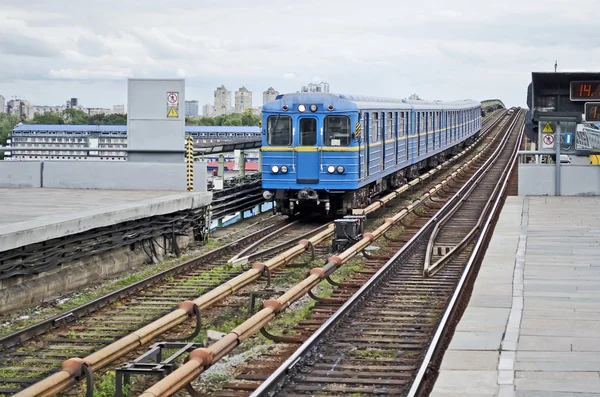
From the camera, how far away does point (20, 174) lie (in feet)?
73.0

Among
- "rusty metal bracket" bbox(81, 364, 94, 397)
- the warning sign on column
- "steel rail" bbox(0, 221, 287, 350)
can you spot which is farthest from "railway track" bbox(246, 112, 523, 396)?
the warning sign on column

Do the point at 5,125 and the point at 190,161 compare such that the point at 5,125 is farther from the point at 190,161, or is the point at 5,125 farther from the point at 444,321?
the point at 444,321

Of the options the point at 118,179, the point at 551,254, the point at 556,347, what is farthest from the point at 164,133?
the point at 556,347

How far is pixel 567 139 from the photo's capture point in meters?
30.4

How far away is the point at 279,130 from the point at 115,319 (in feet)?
36.0

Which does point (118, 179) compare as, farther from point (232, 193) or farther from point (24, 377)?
point (24, 377)

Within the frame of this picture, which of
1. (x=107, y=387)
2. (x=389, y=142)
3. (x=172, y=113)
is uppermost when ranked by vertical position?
(x=172, y=113)

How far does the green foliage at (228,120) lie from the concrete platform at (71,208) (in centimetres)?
1983

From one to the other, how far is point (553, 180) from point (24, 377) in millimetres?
20009

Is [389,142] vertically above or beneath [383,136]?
beneath

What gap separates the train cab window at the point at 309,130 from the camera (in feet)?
73.5

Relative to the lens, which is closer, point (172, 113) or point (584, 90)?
point (172, 113)

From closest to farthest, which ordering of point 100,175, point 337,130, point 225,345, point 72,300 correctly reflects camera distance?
point 225,345 < point 72,300 < point 100,175 < point 337,130

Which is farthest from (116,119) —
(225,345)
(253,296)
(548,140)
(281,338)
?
(225,345)
